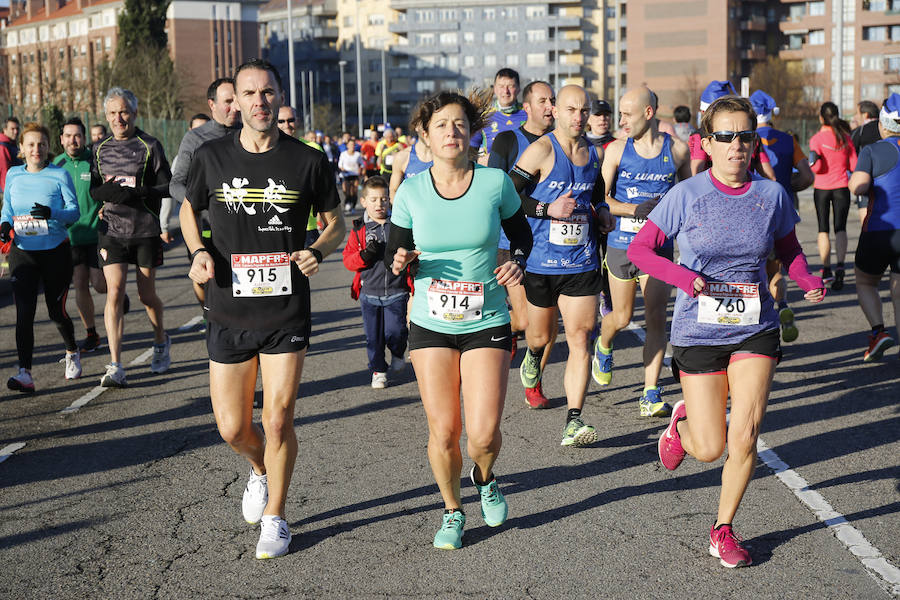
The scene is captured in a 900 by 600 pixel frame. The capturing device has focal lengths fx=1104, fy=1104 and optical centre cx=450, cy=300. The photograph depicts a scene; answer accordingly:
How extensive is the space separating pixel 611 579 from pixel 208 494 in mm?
2426

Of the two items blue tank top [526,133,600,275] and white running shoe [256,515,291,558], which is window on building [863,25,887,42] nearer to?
blue tank top [526,133,600,275]

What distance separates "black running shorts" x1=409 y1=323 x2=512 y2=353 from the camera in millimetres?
5062

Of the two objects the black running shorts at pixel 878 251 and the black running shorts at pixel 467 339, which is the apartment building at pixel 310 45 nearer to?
the black running shorts at pixel 878 251

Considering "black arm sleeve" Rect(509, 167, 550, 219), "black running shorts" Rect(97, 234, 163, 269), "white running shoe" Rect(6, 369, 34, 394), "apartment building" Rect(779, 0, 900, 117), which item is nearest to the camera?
"black arm sleeve" Rect(509, 167, 550, 219)

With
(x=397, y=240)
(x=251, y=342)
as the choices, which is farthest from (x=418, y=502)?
(x=397, y=240)

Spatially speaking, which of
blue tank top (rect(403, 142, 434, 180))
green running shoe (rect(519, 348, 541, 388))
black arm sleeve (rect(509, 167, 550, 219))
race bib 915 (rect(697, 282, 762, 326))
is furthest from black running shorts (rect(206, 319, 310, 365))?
blue tank top (rect(403, 142, 434, 180))

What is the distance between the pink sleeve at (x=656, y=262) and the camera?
4867mm

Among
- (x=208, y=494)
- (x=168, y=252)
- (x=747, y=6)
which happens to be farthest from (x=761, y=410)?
(x=747, y=6)

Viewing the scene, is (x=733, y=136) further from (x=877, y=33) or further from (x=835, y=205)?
(x=877, y=33)

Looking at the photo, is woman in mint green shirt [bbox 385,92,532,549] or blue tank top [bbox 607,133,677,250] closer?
woman in mint green shirt [bbox 385,92,532,549]

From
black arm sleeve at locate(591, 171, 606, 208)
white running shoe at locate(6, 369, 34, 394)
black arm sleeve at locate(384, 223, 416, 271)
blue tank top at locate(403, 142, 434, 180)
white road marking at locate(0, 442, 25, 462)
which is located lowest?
white road marking at locate(0, 442, 25, 462)

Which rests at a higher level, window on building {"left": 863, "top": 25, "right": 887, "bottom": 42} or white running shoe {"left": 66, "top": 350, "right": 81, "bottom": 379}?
window on building {"left": 863, "top": 25, "right": 887, "bottom": 42}

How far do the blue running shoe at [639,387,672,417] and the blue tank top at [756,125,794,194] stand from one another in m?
3.41

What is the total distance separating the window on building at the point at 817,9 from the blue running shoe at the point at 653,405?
104 metres
